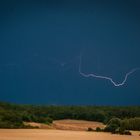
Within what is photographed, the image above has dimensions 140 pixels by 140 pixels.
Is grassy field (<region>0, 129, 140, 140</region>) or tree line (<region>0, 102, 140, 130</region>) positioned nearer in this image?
grassy field (<region>0, 129, 140, 140</region>)

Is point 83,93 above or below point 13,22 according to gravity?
below

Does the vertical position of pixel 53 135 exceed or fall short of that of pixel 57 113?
it falls short

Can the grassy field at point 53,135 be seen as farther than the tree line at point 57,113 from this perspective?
No

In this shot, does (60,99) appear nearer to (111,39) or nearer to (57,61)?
(57,61)

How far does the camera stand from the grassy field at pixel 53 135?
11.9ft

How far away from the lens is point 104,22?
4164 mm

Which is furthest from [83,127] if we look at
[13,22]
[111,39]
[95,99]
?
[13,22]

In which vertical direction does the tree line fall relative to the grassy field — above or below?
above

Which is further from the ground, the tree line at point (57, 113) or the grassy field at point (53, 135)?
the tree line at point (57, 113)

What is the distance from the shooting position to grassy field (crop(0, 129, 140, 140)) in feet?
11.9

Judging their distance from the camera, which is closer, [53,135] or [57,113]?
[53,135]

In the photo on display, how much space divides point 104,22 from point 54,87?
0.86 m

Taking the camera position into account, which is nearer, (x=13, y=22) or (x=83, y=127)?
(x=83, y=127)

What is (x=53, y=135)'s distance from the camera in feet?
12.2
